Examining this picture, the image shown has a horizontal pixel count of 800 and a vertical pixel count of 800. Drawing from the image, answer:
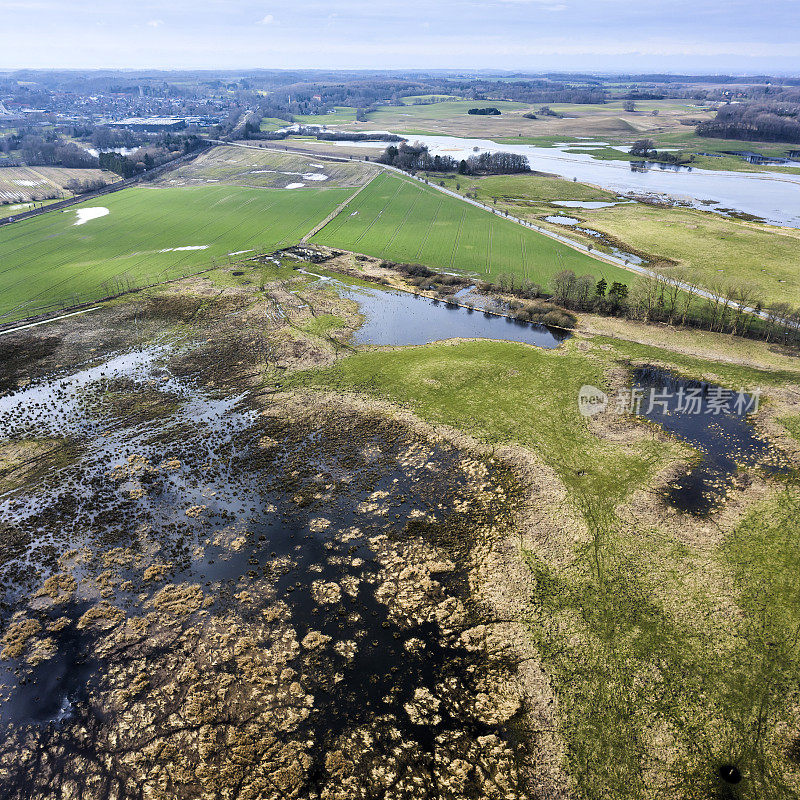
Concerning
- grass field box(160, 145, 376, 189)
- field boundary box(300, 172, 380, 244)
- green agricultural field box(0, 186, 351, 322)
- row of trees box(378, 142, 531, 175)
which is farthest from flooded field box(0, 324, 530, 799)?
row of trees box(378, 142, 531, 175)

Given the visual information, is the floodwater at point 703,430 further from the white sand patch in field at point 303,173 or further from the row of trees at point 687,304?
the white sand patch in field at point 303,173

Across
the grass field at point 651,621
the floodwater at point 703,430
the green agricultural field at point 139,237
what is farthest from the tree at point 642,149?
the grass field at point 651,621

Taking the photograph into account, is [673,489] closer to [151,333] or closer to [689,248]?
[151,333]

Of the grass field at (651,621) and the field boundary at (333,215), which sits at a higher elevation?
the field boundary at (333,215)

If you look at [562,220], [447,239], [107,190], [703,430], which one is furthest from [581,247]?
[107,190]

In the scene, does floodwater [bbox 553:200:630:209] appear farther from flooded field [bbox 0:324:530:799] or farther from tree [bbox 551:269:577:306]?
flooded field [bbox 0:324:530:799]

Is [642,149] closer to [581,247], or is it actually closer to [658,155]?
[658,155]

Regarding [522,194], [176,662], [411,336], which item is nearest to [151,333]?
[411,336]
